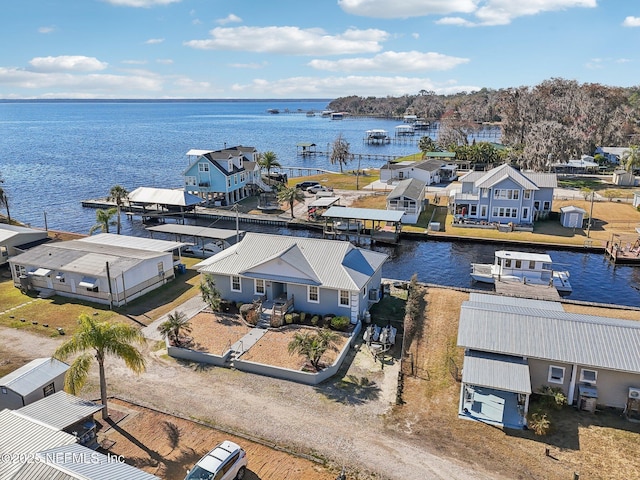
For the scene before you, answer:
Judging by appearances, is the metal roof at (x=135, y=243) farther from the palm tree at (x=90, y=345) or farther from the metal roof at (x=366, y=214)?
the palm tree at (x=90, y=345)

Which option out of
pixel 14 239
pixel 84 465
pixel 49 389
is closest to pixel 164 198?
pixel 14 239

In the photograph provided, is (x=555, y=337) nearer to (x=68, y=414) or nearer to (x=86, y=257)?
(x=68, y=414)

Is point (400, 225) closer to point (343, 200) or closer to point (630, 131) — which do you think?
point (343, 200)

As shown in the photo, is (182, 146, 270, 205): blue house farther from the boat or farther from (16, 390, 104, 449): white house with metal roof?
(16, 390, 104, 449): white house with metal roof

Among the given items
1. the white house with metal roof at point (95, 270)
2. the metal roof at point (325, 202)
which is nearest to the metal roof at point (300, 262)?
the white house with metal roof at point (95, 270)

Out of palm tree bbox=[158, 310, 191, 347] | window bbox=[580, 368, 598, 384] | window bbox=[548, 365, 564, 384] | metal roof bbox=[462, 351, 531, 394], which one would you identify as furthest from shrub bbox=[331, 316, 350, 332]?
window bbox=[580, 368, 598, 384]

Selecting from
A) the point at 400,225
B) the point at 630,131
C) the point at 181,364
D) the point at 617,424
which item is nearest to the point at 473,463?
the point at 617,424
